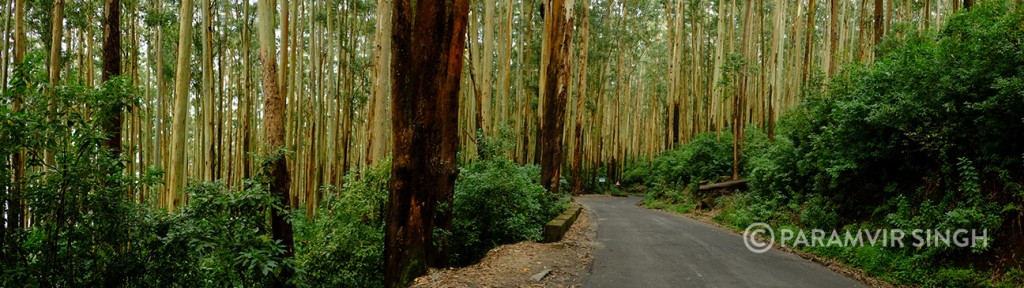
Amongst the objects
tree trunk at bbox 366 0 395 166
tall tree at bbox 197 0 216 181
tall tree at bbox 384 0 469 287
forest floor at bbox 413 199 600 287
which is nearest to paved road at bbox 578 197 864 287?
forest floor at bbox 413 199 600 287

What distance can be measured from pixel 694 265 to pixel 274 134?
6660 mm

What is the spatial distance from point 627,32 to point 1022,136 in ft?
101

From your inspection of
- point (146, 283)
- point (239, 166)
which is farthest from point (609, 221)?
point (239, 166)

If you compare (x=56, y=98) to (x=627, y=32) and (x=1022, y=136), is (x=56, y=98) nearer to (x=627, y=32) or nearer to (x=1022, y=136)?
(x=1022, y=136)

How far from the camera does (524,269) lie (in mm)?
6676

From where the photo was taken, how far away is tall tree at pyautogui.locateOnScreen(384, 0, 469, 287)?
20.0 ft

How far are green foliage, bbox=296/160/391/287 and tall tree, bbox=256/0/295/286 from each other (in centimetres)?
49

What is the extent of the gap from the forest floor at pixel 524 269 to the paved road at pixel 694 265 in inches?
10.5

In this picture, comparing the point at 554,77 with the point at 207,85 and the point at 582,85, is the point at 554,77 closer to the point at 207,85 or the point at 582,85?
the point at 582,85

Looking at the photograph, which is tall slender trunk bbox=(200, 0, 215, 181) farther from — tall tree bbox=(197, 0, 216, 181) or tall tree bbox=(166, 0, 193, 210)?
tall tree bbox=(166, 0, 193, 210)

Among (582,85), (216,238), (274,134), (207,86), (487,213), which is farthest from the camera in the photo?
(582,85)

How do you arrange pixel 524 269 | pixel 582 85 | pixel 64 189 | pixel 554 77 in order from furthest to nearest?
pixel 582 85, pixel 554 77, pixel 524 269, pixel 64 189

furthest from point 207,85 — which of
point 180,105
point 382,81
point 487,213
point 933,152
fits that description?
point 933,152

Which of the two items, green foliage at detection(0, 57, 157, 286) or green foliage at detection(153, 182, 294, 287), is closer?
green foliage at detection(0, 57, 157, 286)
